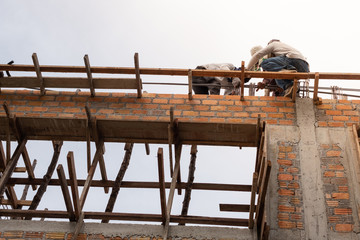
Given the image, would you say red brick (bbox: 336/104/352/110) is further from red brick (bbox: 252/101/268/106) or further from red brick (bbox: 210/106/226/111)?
red brick (bbox: 210/106/226/111)

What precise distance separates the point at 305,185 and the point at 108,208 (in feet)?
8.14

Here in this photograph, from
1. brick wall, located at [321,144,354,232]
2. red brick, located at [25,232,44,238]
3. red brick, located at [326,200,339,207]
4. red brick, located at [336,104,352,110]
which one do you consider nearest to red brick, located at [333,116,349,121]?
red brick, located at [336,104,352,110]

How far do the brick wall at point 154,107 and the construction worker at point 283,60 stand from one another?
449mm

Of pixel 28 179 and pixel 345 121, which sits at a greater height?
pixel 345 121

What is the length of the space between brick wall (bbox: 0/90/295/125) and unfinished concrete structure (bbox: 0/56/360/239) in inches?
0.5

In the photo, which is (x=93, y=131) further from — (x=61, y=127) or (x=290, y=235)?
(x=290, y=235)

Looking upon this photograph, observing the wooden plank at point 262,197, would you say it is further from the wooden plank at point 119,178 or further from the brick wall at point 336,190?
the wooden plank at point 119,178

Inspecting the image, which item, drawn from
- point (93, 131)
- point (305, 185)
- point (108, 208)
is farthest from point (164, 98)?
point (305, 185)

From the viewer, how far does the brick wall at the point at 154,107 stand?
6965mm

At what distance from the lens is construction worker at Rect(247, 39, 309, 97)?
752 cm

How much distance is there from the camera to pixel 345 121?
22.5 feet

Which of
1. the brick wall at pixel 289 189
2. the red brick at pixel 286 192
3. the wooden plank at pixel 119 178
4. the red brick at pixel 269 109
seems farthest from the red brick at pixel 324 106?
the wooden plank at pixel 119 178

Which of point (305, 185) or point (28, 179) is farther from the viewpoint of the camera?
point (28, 179)

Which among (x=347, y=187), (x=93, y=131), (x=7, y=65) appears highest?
(x=7, y=65)
